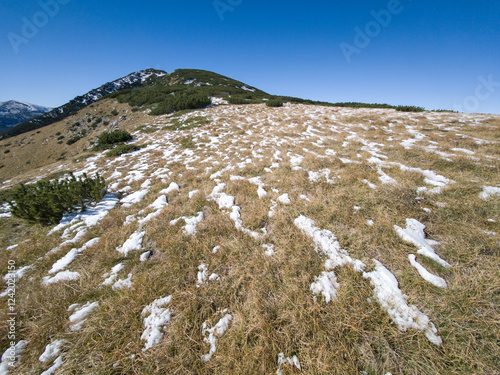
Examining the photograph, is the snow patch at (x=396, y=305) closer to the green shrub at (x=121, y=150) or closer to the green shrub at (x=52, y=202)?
the green shrub at (x=52, y=202)

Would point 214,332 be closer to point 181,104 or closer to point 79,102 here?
point 181,104

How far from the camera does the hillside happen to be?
164 centimetres

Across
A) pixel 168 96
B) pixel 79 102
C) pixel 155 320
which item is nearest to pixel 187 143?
pixel 155 320

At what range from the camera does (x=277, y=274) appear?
7.69 ft

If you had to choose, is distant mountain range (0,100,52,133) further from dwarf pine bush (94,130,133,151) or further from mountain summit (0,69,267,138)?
dwarf pine bush (94,130,133,151)

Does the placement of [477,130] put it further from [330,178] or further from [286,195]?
[286,195]

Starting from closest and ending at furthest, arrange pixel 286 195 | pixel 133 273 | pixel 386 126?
pixel 133 273 → pixel 286 195 → pixel 386 126

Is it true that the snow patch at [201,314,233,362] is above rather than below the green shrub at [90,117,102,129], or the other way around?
below

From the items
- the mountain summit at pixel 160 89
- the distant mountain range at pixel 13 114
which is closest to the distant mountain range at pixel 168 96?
the mountain summit at pixel 160 89

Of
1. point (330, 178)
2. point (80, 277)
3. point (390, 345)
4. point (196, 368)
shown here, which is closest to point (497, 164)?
point (330, 178)

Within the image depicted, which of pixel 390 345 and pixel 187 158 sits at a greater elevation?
pixel 187 158

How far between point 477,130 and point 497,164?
496cm

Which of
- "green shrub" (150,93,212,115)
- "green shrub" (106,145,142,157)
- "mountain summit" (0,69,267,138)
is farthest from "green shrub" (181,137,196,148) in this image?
"mountain summit" (0,69,267,138)

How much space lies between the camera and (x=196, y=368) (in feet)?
5.34
